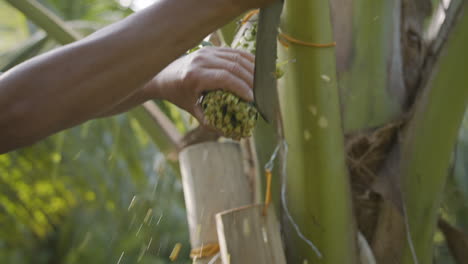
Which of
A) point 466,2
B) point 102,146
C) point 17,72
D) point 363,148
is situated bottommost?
point 102,146

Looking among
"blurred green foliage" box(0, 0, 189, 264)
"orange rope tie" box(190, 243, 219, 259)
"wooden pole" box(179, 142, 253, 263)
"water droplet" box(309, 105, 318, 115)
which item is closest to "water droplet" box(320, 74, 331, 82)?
"water droplet" box(309, 105, 318, 115)

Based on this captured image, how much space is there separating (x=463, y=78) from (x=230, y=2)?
63 cm

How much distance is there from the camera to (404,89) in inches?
46.8

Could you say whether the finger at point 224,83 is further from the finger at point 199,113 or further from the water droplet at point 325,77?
the water droplet at point 325,77

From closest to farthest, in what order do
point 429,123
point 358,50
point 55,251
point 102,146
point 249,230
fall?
Answer: point 249,230 → point 429,123 → point 358,50 → point 102,146 → point 55,251

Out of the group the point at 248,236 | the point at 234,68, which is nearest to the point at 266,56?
the point at 234,68

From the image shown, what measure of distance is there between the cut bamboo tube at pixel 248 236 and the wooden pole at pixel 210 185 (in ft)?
0.50

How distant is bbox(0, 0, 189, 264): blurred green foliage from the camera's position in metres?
1.93

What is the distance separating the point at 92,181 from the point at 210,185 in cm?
156

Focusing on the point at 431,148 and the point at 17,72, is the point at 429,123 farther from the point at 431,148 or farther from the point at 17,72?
the point at 17,72

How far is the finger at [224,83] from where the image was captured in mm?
641

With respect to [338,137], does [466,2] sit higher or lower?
higher

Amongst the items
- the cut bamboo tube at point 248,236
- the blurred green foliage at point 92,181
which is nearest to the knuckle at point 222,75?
the cut bamboo tube at point 248,236

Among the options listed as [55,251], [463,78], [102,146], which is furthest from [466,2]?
[55,251]
